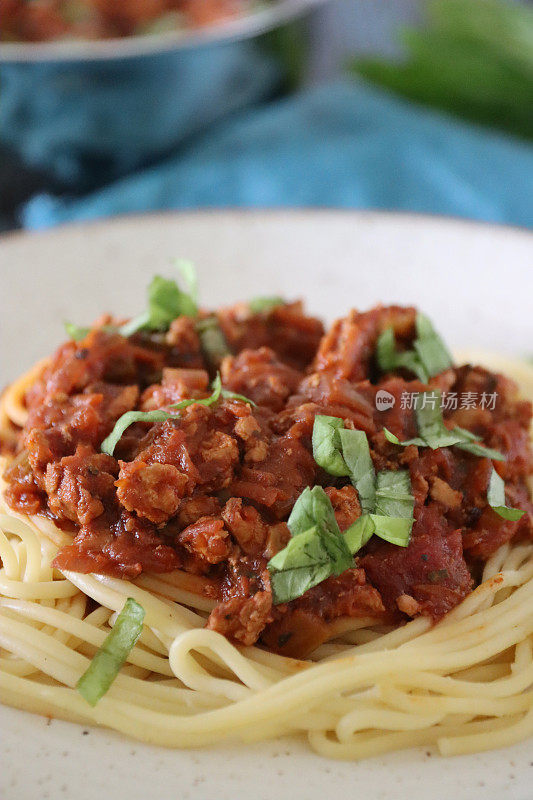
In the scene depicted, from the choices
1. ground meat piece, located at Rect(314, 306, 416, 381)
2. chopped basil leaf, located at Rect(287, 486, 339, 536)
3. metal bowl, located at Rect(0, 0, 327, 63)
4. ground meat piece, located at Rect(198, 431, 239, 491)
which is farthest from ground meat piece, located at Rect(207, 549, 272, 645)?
metal bowl, located at Rect(0, 0, 327, 63)

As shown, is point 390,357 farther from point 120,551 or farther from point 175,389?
point 120,551

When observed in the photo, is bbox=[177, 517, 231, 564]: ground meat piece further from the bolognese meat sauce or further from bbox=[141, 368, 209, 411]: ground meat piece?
bbox=[141, 368, 209, 411]: ground meat piece

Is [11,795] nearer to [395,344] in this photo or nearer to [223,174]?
[395,344]

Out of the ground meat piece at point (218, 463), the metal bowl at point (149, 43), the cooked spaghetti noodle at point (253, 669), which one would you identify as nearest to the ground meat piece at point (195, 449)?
the ground meat piece at point (218, 463)

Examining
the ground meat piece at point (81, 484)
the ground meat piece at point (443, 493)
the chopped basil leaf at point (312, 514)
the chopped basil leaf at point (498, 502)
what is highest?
the ground meat piece at point (81, 484)

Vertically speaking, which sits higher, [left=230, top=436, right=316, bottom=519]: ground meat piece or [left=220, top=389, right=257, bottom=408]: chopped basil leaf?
[left=220, top=389, right=257, bottom=408]: chopped basil leaf

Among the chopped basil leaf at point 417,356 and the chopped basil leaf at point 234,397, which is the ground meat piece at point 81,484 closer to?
the chopped basil leaf at point 234,397
